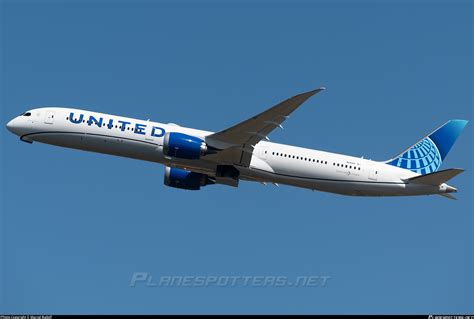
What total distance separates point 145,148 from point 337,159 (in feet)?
38.6

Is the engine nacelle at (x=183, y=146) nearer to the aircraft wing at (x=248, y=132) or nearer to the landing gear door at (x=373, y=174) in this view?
the aircraft wing at (x=248, y=132)

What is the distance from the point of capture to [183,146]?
4834 centimetres

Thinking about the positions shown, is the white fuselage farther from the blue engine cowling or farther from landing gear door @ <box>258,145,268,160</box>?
the blue engine cowling

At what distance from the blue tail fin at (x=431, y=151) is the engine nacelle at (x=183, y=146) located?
1237cm

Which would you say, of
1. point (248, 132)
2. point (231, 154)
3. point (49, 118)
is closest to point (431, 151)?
point (248, 132)

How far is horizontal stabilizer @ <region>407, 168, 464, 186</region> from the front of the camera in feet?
152

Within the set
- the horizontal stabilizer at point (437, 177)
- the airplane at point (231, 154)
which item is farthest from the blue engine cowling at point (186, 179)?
the horizontal stabilizer at point (437, 177)

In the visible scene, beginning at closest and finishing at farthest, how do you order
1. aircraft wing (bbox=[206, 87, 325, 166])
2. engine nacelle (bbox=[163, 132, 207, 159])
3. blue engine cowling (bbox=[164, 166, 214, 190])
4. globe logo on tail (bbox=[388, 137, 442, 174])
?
aircraft wing (bbox=[206, 87, 325, 166]) → engine nacelle (bbox=[163, 132, 207, 159]) → globe logo on tail (bbox=[388, 137, 442, 174]) → blue engine cowling (bbox=[164, 166, 214, 190])

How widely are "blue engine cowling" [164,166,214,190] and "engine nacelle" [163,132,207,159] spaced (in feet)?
15.1

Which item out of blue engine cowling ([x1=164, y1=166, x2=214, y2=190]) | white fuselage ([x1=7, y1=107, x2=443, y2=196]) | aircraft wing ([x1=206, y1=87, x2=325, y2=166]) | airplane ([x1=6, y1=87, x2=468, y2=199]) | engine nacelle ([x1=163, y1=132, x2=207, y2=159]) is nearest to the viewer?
aircraft wing ([x1=206, y1=87, x2=325, y2=166])

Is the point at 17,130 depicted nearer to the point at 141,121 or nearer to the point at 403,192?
the point at 141,121

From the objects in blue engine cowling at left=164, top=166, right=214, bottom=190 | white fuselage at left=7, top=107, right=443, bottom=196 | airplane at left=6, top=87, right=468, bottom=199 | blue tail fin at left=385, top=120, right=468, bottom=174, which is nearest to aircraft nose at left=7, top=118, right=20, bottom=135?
airplane at left=6, top=87, right=468, bottom=199

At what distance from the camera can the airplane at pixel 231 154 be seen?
1921 inches

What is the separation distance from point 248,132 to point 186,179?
274 inches
